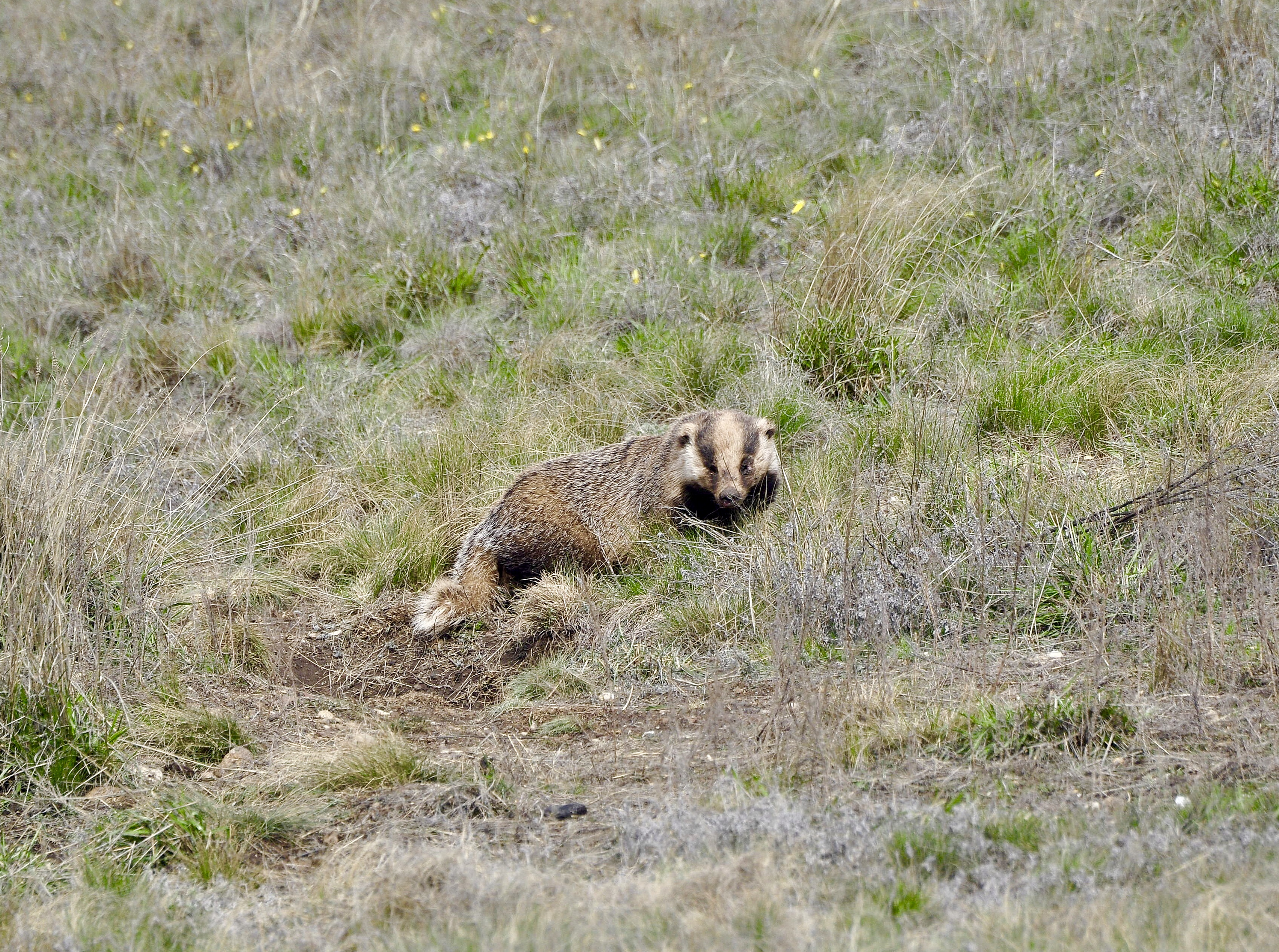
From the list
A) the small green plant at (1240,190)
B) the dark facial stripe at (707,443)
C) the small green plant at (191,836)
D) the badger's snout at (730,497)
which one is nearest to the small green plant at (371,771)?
the small green plant at (191,836)

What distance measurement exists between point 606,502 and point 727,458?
688 millimetres

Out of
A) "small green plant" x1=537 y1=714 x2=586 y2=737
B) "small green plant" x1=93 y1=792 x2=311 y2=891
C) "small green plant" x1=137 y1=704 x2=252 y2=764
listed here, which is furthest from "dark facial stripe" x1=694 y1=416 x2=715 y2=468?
"small green plant" x1=93 y1=792 x2=311 y2=891

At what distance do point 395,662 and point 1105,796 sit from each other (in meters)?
3.05

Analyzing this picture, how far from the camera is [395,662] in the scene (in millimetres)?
5180

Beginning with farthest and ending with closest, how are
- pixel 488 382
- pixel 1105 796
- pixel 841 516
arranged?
pixel 488 382 → pixel 841 516 → pixel 1105 796

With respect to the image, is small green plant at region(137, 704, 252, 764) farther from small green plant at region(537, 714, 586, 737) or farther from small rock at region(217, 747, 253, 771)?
small green plant at region(537, 714, 586, 737)

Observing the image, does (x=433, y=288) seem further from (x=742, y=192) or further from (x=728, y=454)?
(x=728, y=454)

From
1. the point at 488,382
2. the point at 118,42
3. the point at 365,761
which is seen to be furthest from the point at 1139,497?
the point at 118,42

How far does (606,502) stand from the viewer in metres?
5.71

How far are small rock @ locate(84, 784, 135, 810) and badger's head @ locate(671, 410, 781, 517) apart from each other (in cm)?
270

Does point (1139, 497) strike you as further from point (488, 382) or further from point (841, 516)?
point (488, 382)

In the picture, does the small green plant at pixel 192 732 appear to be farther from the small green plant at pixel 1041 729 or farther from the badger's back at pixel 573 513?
the small green plant at pixel 1041 729

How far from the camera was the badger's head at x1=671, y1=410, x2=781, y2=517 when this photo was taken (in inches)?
211

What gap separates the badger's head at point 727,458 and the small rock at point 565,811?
6.70 feet
